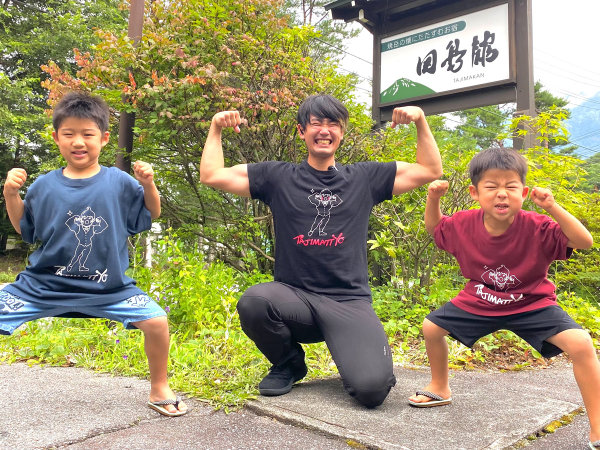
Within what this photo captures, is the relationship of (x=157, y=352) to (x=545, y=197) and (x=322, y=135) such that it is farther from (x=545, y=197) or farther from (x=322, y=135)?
(x=545, y=197)

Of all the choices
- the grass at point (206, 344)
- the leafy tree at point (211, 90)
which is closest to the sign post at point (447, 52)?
the leafy tree at point (211, 90)

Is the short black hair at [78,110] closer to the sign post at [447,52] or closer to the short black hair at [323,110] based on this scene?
the short black hair at [323,110]

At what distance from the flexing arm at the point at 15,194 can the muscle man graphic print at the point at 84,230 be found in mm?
245

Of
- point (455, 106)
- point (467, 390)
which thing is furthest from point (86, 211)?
point (455, 106)

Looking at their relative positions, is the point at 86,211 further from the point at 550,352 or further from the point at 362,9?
the point at 362,9

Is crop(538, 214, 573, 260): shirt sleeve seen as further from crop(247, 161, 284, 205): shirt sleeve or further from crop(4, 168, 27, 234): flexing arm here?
crop(4, 168, 27, 234): flexing arm

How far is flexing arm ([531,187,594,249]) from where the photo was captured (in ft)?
5.91

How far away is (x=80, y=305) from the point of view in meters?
2.01

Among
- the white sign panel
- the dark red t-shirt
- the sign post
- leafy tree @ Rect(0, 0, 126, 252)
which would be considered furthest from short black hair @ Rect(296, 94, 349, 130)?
A: leafy tree @ Rect(0, 0, 126, 252)

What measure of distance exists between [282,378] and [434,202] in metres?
1.14

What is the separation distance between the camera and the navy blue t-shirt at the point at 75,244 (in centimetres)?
202

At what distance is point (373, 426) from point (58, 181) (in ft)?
5.69

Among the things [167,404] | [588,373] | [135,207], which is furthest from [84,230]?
[588,373]

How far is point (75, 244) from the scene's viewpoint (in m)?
2.04
